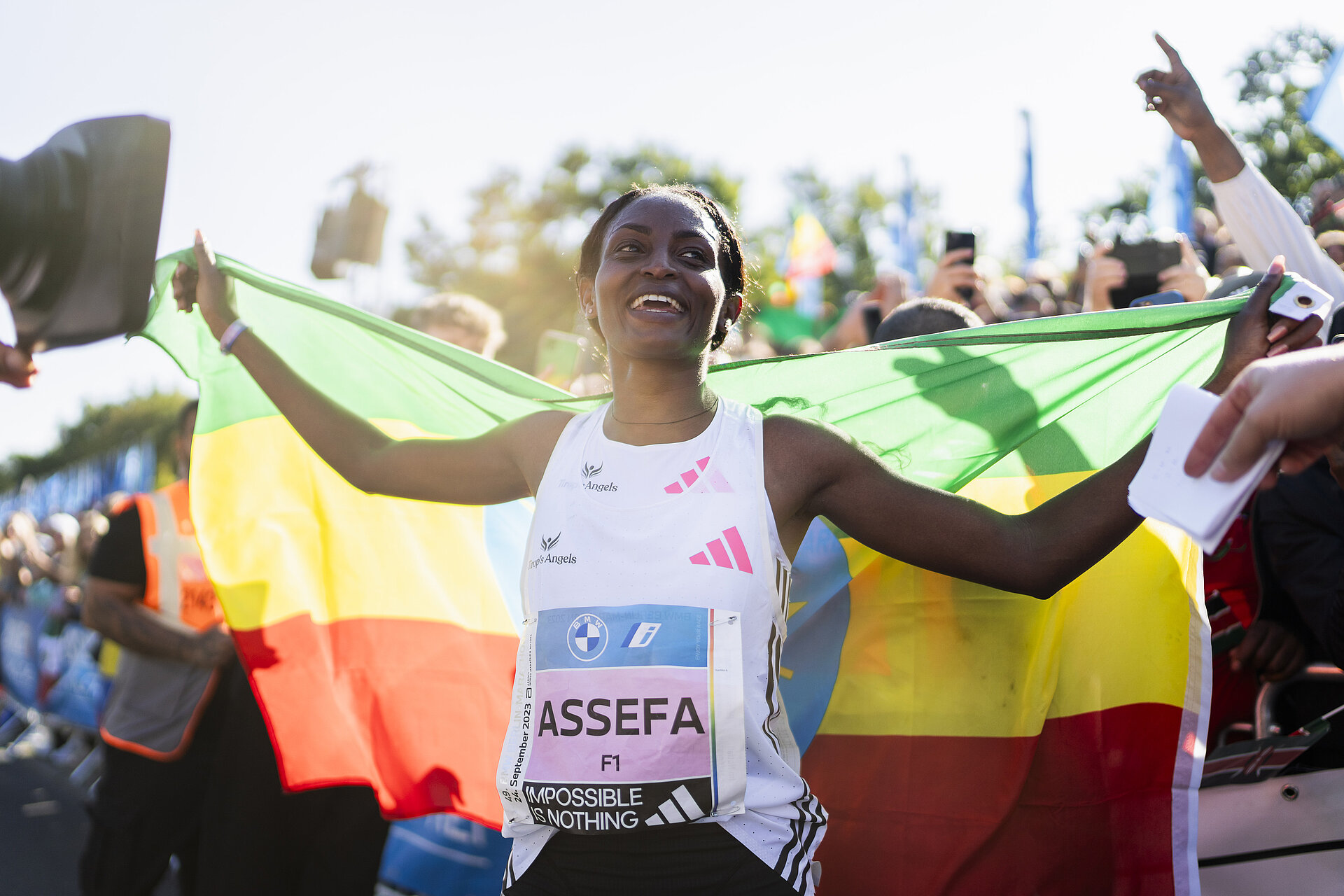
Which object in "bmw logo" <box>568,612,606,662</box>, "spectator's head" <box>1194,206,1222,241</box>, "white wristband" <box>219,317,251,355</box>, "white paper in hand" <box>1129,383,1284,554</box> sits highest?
"spectator's head" <box>1194,206,1222,241</box>

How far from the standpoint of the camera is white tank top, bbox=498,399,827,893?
1.71 m

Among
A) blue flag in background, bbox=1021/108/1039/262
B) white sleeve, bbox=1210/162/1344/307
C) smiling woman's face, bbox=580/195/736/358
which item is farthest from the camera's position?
blue flag in background, bbox=1021/108/1039/262

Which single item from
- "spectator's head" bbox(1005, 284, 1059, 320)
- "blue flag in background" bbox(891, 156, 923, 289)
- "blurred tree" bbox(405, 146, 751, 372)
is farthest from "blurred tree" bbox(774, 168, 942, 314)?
"spectator's head" bbox(1005, 284, 1059, 320)

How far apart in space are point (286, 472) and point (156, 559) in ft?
4.61

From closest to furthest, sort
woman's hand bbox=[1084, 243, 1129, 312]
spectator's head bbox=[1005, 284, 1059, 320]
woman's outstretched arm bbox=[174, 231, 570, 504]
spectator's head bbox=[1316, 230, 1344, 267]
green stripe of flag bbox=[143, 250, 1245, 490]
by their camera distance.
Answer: woman's outstretched arm bbox=[174, 231, 570, 504]
green stripe of flag bbox=[143, 250, 1245, 490]
woman's hand bbox=[1084, 243, 1129, 312]
spectator's head bbox=[1316, 230, 1344, 267]
spectator's head bbox=[1005, 284, 1059, 320]

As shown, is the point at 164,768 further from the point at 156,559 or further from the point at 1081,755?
the point at 1081,755

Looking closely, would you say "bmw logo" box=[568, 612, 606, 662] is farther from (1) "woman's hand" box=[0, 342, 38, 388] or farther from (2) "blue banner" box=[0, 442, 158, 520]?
(2) "blue banner" box=[0, 442, 158, 520]

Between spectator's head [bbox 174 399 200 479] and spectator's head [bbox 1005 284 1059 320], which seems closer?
spectator's head [bbox 174 399 200 479]

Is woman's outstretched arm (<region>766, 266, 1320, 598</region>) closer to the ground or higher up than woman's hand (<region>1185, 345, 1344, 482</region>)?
closer to the ground

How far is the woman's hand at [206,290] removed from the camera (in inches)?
113

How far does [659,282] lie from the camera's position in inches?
78.7

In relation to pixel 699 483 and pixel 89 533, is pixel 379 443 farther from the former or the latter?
pixel 89 533

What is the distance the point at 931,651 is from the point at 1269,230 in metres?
1.38

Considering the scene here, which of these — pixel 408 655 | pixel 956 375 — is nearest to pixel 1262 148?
pixel 956 375
